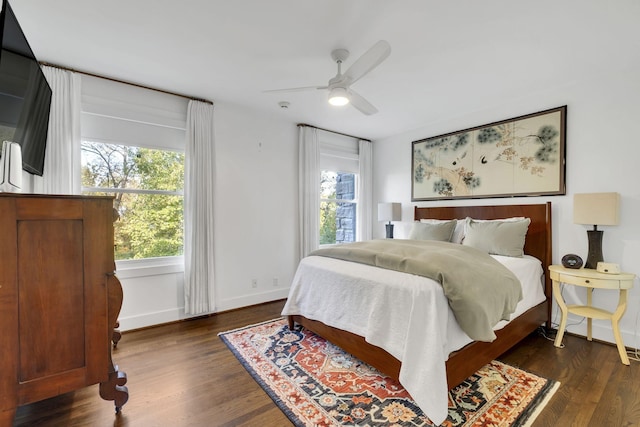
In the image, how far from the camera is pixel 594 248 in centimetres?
267

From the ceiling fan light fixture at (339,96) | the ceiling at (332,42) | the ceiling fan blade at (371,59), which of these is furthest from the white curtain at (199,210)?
the ceiling fan blade at (371,59)

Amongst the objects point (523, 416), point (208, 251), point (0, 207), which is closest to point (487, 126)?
point (523, 416)

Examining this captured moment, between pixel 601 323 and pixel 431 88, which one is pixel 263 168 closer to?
pixel 431 88

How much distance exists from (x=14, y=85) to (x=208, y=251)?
2096mm

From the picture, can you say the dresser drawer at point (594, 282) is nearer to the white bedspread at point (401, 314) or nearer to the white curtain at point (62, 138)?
the white bedspread at point (401, 314)

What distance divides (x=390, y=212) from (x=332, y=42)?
9.12ft

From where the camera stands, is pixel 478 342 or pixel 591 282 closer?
pixel 478 342

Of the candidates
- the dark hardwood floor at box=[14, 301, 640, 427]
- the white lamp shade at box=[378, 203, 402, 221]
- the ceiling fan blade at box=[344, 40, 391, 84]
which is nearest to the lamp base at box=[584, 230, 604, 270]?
the dark hardwood floor at box=[14, 301, 640, 427]

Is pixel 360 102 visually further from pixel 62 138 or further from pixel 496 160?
pixel 62 138

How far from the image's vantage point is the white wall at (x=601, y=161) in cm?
→ 260

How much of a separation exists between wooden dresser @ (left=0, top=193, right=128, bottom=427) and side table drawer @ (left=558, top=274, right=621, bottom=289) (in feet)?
11.7

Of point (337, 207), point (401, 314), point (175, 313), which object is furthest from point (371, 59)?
point (175, 313)

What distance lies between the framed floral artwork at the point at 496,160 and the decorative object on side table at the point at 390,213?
1.04 ft

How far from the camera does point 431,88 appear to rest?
3.06 m
